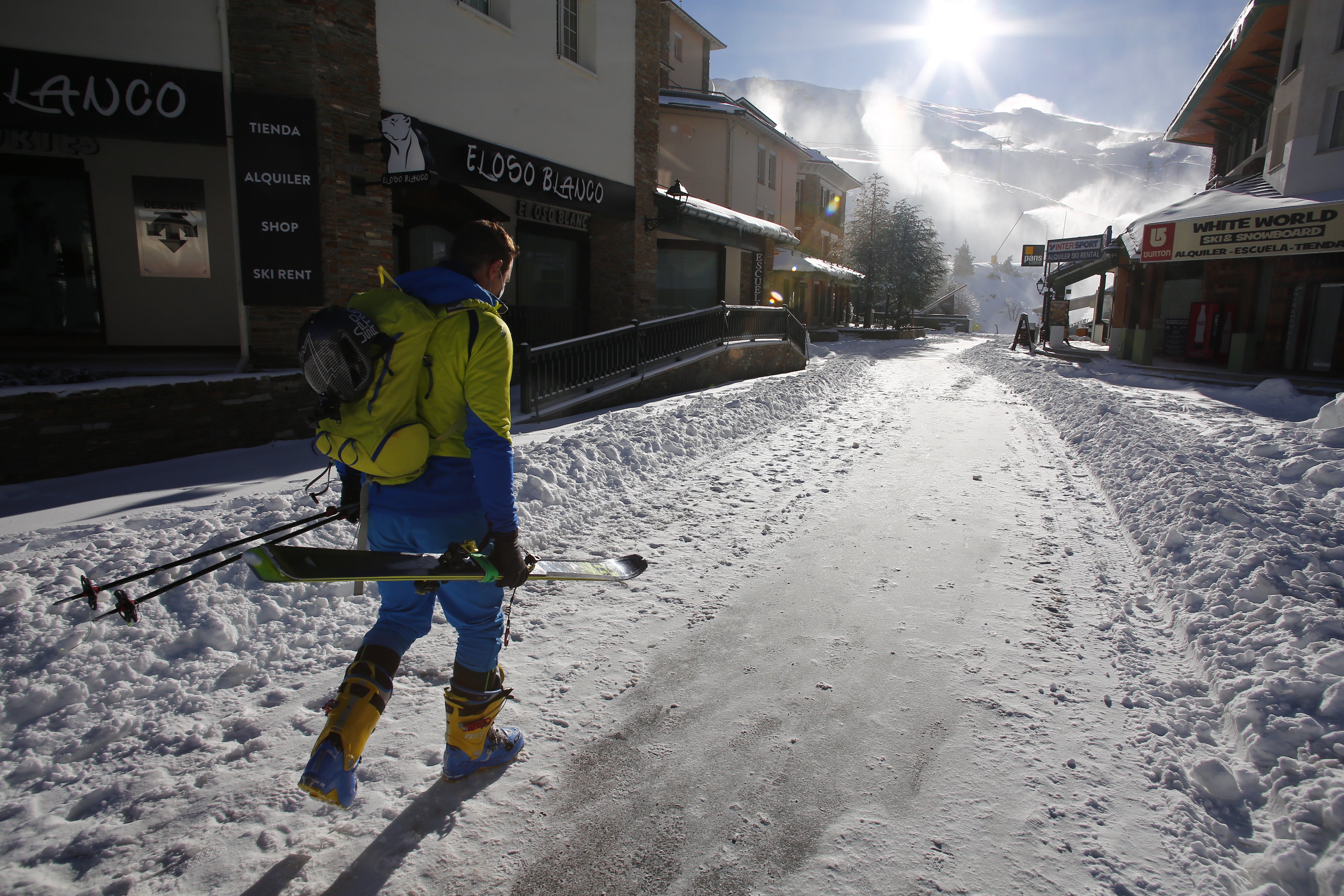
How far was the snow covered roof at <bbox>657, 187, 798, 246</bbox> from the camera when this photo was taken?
1573 cm

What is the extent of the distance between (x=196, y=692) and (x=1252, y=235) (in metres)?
21.9

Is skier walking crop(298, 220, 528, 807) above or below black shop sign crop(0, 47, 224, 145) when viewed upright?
below

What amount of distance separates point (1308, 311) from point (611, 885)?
932 inches

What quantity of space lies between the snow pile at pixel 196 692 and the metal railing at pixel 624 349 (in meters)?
3.99

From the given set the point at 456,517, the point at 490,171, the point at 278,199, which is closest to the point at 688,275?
the point at 490,171

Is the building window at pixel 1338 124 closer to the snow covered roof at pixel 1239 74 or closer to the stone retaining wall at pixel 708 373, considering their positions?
the snow covered roof at pixel 1239 74

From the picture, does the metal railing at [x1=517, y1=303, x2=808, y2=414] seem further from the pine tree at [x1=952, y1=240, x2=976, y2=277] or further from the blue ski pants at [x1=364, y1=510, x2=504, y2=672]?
the pine tree at [x1=952, y1=240, x2=976, y2=277]

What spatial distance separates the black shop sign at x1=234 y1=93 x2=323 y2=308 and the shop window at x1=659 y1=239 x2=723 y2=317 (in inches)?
469

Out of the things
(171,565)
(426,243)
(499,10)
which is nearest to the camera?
(171,565)

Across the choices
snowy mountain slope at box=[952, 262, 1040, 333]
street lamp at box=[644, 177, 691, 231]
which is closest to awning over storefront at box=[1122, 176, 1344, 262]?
street lamp at box=[644, 177, 691, 231]

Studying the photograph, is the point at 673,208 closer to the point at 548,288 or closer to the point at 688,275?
the point at 548,288

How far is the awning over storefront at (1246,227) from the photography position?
604 inches

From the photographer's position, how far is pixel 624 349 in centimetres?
1119

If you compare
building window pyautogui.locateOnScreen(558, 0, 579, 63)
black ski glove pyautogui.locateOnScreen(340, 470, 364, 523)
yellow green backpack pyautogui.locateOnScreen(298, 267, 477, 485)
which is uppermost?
building window pyautogui.locateOnScreen(558, 0, 579, 63)
